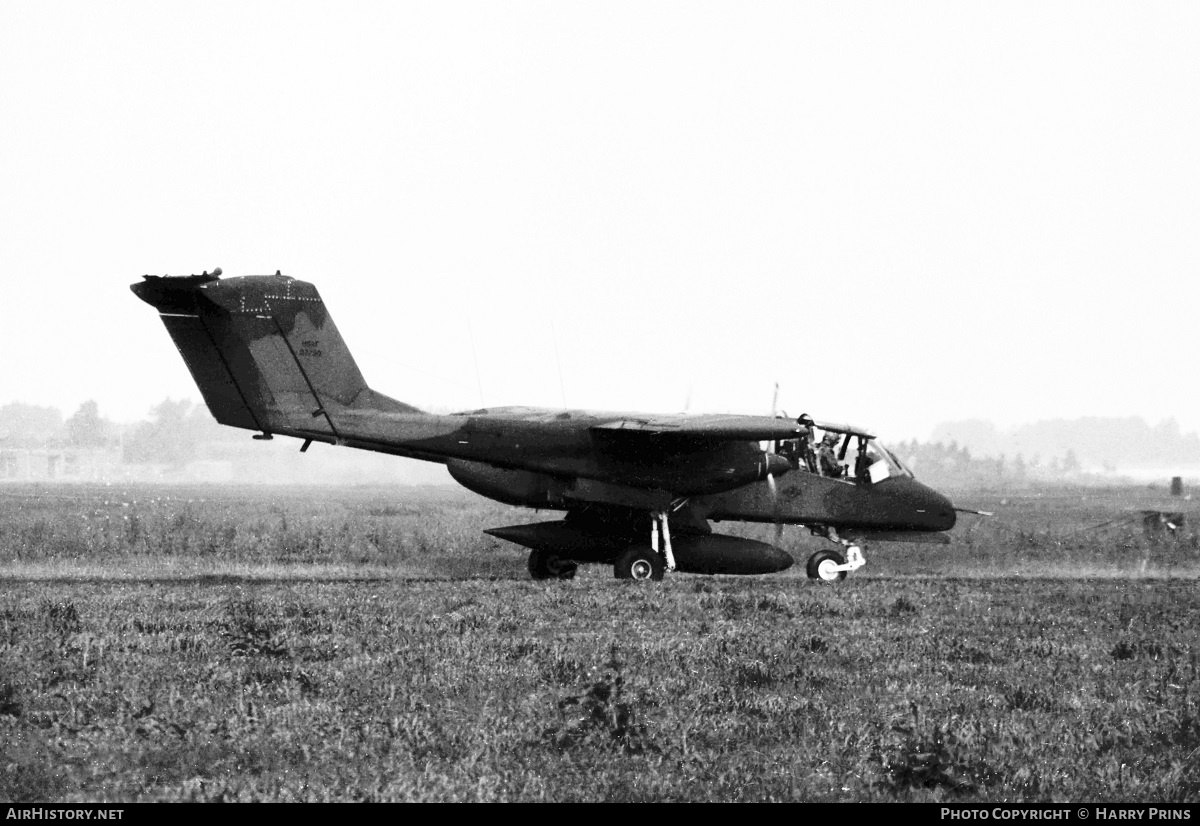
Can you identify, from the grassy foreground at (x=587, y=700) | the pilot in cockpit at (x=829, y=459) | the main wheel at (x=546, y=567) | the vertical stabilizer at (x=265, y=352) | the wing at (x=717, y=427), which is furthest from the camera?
the pilot in cockpit at (x=829, y=459)

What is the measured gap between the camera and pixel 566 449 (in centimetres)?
2264

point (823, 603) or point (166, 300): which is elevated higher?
point (166, 300)

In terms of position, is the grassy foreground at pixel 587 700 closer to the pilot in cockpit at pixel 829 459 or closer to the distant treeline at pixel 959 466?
the pilot in cockpit at pixel 829 459

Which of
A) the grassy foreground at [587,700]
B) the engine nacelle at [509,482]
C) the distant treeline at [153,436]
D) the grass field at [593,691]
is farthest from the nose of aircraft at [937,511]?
the distant treeline at [153,436]

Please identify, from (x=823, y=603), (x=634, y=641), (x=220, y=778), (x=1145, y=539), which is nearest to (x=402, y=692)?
(x=220, y=778)

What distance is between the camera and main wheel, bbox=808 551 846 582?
24562 mm

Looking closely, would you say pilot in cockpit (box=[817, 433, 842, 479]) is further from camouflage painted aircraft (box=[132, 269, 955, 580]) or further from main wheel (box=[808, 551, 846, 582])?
main wheel (box=[808, 551, 846, 582])

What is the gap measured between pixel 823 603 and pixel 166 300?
1165 cm

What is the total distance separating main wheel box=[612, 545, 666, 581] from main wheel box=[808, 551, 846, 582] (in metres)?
3.39

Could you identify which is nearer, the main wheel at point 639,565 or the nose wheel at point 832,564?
the main wheel at point 639,565

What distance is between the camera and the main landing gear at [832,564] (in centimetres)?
2458

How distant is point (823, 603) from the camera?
17.9 m

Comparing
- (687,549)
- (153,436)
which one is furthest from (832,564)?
(153,436)

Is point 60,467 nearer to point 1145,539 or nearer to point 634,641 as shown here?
point 1145,539
